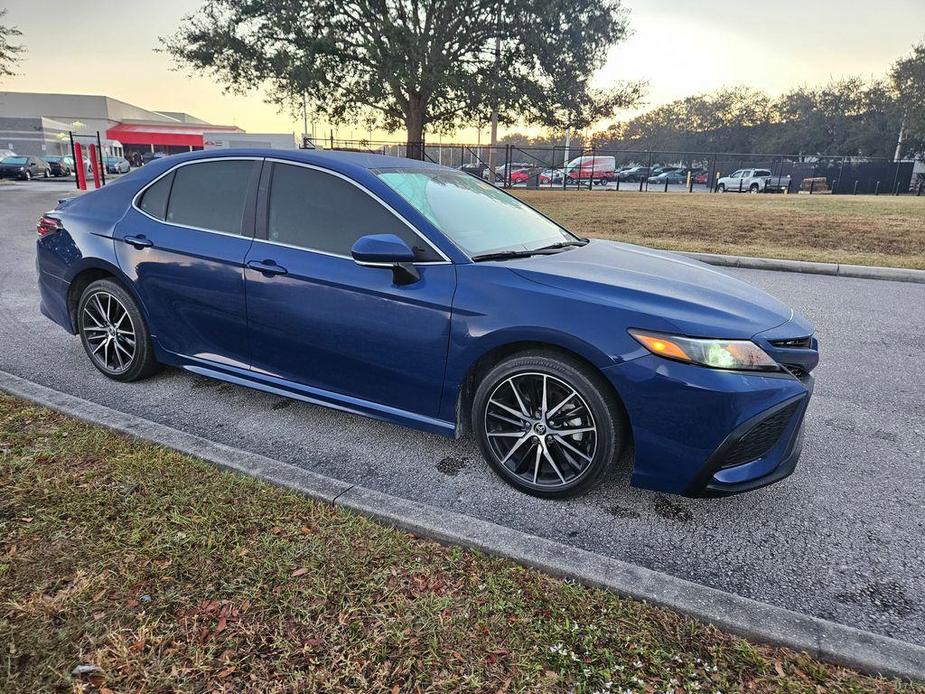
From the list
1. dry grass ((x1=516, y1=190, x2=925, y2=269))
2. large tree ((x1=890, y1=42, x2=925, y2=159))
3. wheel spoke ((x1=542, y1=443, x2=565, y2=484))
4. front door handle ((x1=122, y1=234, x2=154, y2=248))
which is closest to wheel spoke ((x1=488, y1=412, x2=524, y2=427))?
wheel spoke ((x1=542, y1=443, x2=565, y2=484))

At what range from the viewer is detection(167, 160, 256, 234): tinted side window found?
12.4ft

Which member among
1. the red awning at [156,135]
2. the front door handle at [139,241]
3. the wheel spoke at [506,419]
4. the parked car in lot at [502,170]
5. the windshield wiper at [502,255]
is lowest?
the wheel spoke at [506,419]

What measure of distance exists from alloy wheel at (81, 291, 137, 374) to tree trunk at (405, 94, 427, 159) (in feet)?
62.4

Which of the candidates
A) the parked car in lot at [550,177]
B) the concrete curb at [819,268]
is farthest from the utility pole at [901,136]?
the concrete curb at [819,268]

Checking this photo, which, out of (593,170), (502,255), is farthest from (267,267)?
(593,170)

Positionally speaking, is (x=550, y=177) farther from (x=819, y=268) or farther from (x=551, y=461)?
(x=551, y=461)

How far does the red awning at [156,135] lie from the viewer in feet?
225

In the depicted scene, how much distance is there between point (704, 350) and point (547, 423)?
0.79m

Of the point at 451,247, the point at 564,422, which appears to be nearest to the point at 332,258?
the point at 451,247

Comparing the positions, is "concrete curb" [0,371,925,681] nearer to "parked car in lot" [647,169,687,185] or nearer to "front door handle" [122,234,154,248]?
"front door handle" [122,234,154,248]

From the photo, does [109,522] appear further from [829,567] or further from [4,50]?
[4,50]

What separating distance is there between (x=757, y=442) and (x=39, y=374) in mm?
4748

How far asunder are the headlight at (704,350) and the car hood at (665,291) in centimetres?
4

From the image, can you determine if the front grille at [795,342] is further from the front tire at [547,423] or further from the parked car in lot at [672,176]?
the parked car in lot at [672,176]
